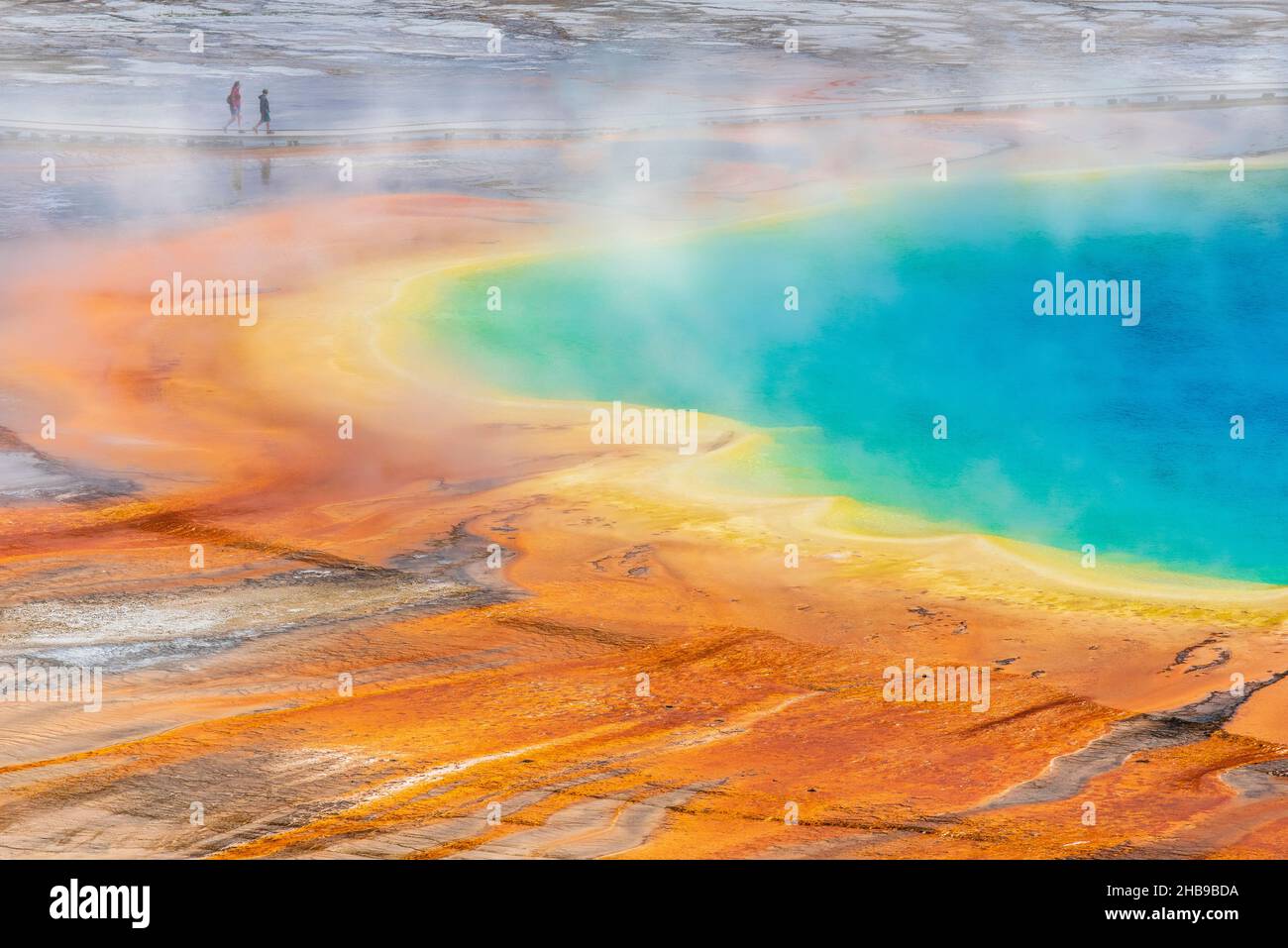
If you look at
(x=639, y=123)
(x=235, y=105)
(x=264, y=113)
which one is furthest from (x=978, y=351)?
(x=235, y=105)

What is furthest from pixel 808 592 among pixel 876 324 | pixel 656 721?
pixel 876 324

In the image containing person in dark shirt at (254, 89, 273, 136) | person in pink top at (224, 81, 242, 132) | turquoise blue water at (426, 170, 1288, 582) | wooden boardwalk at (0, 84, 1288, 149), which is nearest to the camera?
turquoise blue water at (426, 170, 1288, 582)

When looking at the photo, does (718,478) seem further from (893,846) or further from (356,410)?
(893,846)

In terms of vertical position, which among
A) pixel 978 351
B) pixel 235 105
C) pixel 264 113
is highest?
pixel 235 105

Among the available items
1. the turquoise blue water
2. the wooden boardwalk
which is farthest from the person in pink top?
the turquoise blue water

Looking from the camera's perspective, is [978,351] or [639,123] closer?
[978,351]

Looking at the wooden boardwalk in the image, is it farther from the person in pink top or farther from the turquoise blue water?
→ the turquoise blue water

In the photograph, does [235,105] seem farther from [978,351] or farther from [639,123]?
[978,351]

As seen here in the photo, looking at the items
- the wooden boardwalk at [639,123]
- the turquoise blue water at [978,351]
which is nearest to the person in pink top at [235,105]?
the wooden boardwalk at [639,123]

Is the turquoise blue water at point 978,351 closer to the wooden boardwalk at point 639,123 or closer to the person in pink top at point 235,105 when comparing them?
the wooden boardwalk at point 639,123
